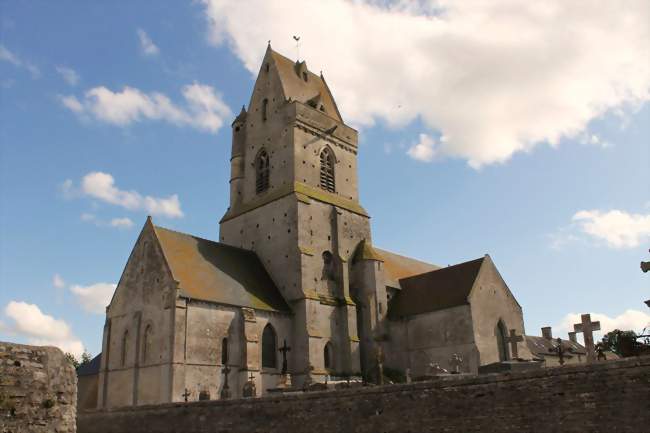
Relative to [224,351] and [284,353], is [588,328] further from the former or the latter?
[224,351]

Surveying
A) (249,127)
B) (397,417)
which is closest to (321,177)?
(249,127)

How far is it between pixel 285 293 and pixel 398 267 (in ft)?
36.2

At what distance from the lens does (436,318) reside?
114 ft

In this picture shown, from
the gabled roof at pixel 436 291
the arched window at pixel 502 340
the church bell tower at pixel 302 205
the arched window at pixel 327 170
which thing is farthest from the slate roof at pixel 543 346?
the arched window at pixel 327 170

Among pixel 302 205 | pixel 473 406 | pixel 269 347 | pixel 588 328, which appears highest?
pixel 302 205

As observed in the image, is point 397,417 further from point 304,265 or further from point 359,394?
point 304,265

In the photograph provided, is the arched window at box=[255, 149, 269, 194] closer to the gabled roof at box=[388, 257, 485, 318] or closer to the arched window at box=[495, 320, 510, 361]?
the gabled roof at box=[388, 257, 485, 318]

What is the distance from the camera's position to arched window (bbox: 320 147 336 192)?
39750 mm

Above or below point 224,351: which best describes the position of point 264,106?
above

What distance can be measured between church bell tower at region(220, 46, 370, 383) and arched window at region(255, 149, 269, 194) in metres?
0.07

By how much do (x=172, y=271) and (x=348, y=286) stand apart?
11426 millimetres

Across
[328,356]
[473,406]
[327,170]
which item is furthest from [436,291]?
[473,406]

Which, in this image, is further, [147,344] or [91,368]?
[91,368]

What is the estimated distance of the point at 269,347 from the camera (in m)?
32.6
